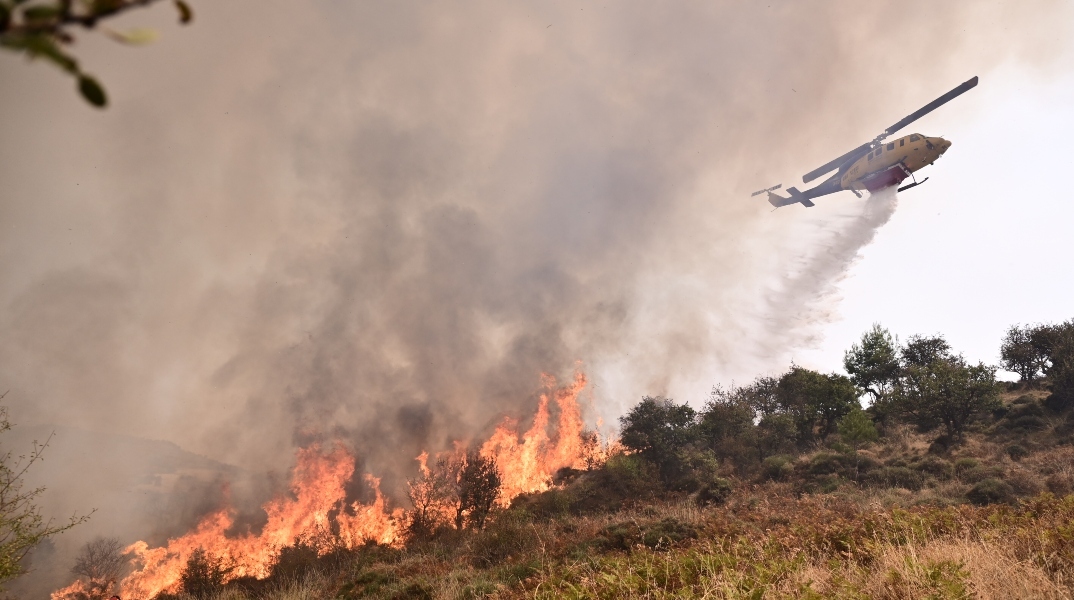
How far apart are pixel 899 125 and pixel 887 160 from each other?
8.12 ft

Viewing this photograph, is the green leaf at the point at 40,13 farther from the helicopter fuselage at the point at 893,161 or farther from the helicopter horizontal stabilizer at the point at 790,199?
the helicopter horizontal stabilizer at the point at 790,199

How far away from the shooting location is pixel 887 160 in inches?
1046

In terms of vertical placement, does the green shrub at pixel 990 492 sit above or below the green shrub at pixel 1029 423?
below

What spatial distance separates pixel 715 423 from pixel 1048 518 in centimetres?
2985

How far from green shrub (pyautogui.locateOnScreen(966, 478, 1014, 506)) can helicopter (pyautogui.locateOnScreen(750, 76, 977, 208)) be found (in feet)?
51.2

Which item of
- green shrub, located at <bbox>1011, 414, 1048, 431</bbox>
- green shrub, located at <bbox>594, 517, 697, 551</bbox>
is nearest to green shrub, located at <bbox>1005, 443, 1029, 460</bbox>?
green shrub, located at <bbox>1011, 414, 1048, 431</bbox>

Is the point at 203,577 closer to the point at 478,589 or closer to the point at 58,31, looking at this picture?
the point at 478,589

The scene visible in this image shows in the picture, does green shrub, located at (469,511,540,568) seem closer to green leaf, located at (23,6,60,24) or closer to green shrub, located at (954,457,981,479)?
green leaf, located at (23,6,60,24)

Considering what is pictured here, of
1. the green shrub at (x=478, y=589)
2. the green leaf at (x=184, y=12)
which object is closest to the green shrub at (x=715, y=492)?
the green shrub at (x=478, y=589)

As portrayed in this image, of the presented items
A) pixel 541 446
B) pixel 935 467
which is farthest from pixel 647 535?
pixel 541 446

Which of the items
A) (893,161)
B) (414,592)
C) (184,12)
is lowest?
(414,592)

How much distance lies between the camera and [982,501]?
1853cm

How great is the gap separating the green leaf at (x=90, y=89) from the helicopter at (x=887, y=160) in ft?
108

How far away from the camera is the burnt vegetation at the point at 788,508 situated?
25.7ft
